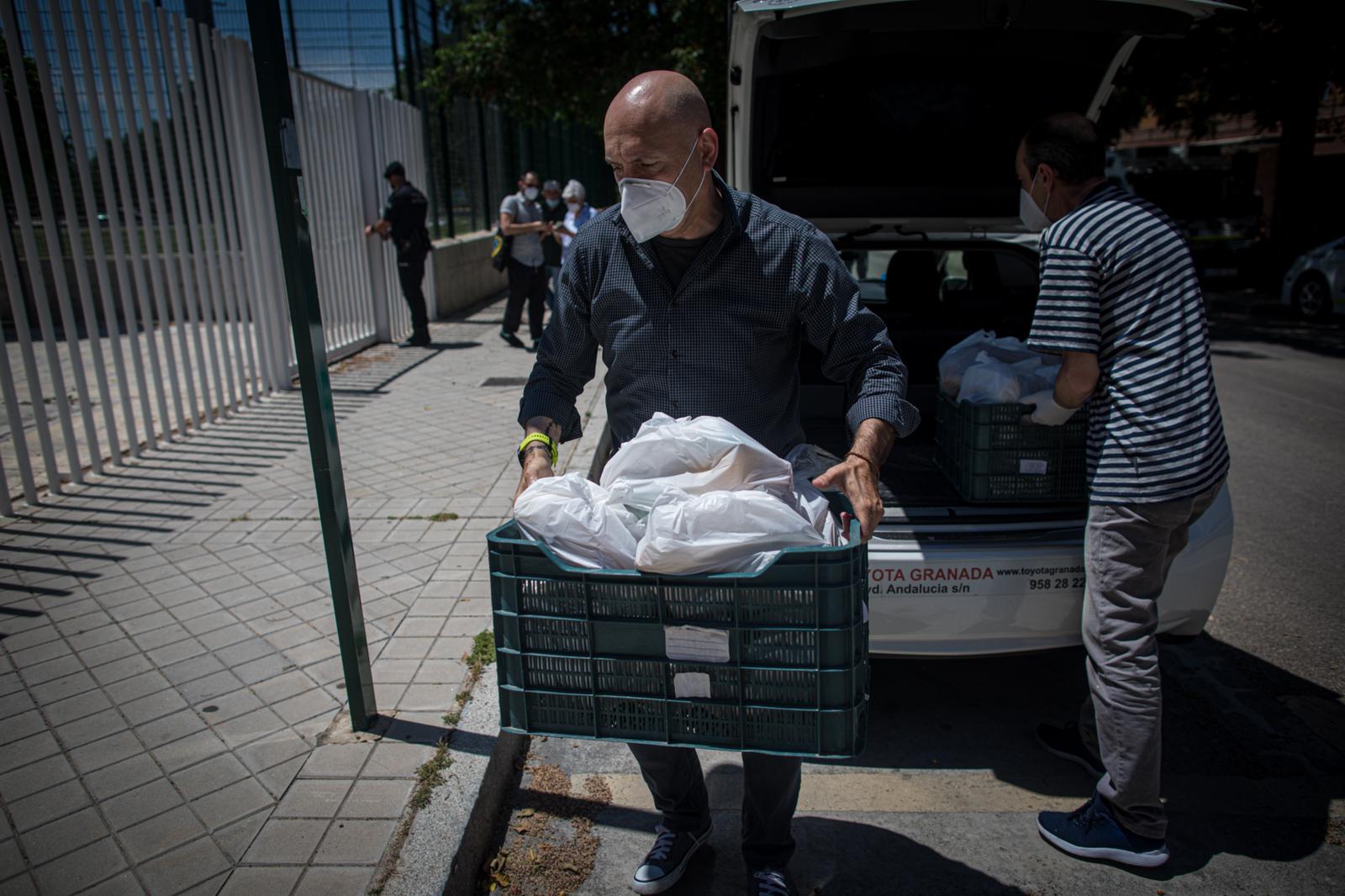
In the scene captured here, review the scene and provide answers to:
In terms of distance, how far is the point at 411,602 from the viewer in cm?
412

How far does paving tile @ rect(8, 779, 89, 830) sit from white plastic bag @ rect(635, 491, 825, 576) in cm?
220

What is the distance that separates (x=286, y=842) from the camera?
259 centimetres

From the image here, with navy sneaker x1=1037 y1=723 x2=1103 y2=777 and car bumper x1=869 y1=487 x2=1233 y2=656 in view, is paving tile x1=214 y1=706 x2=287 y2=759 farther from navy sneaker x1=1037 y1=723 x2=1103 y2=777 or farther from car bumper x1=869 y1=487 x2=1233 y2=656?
navy sneaker x1=1037 y1=723 x2=1103 y2=777

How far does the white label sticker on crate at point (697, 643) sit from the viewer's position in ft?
6.07

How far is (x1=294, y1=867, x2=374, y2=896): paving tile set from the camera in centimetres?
240

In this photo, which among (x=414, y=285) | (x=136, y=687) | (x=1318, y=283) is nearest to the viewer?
(x=136, y=687)

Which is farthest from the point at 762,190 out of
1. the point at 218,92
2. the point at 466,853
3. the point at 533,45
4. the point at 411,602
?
the point at 533,45

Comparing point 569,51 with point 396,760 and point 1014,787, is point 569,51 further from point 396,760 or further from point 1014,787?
point 1014,787

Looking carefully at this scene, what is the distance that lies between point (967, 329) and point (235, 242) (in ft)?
19.3

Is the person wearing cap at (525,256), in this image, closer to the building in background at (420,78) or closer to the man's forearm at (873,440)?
the building in background at (420,78)

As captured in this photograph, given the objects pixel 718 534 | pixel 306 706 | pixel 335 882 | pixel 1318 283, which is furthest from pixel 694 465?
pixel 1318 283

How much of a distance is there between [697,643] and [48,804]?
7.58 ft

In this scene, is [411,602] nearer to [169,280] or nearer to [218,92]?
[169,280]

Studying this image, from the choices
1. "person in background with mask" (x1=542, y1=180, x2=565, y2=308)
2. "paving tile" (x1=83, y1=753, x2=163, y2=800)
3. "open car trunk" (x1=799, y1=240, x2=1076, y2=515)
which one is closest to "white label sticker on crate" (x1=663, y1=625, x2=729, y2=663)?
"open car trunk" (x1=799, y1=240, x2=1076, y2=515)
